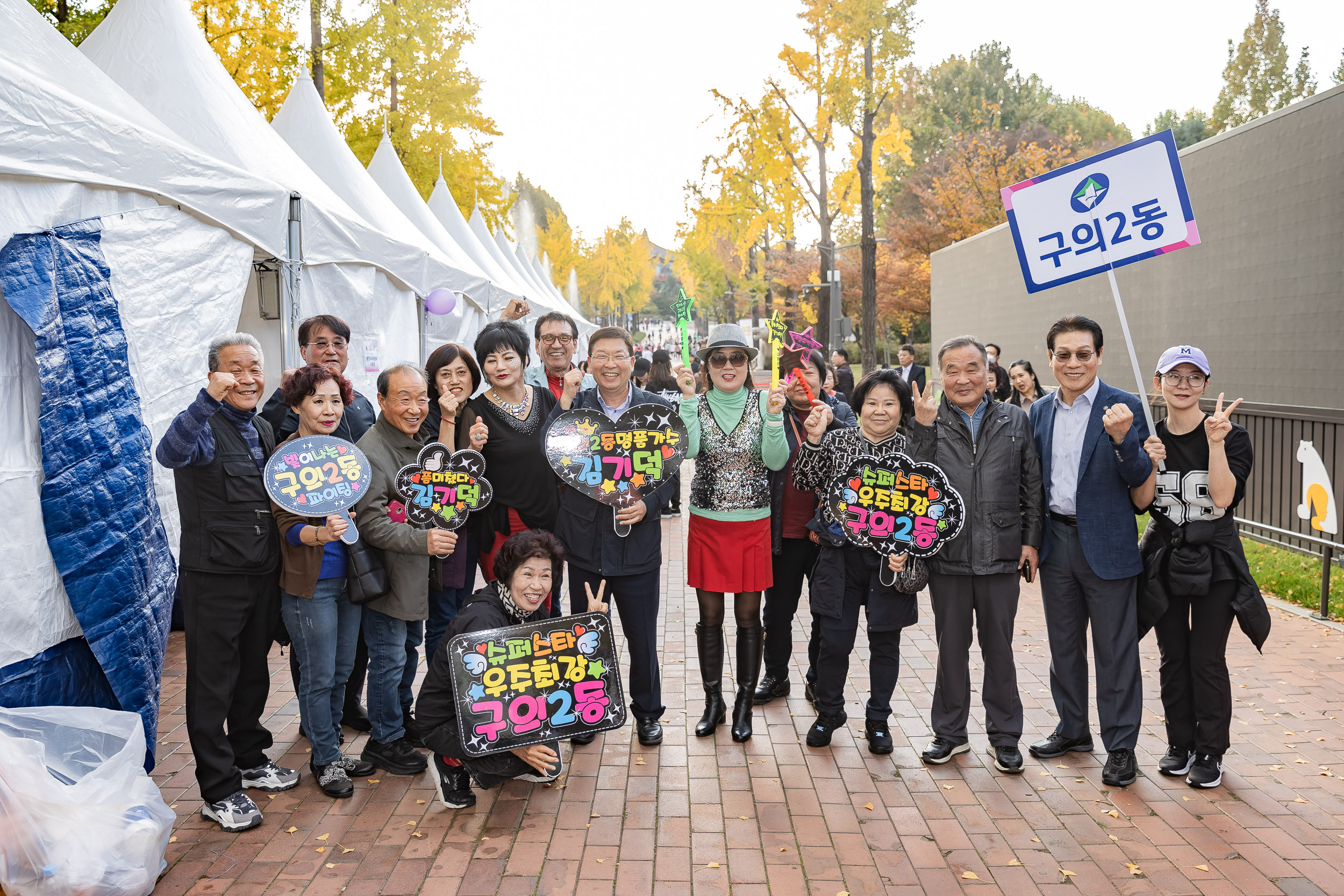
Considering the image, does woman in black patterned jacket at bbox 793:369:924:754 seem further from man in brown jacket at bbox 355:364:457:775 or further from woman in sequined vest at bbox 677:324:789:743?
man in brown jacket at bbox 355:364:457:775

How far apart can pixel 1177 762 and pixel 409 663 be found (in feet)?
12.0

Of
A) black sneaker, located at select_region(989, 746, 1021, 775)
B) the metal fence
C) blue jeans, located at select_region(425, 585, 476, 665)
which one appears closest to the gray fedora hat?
blue jeans, located at select_region(425, 585, 476, 665)

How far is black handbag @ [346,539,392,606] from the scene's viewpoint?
3.89 m

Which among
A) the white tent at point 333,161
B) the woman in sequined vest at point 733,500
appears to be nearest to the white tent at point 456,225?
the white tent at point 333,161

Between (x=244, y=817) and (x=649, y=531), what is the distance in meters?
2.10

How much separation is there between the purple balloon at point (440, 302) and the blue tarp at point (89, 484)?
5.97m

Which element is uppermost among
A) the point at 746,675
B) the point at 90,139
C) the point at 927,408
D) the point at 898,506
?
the point at 90,139

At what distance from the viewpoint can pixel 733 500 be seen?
4.49 m

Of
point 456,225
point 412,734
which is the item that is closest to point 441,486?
point 412,734

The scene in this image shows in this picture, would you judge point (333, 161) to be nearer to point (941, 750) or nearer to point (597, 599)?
point (597, 599)

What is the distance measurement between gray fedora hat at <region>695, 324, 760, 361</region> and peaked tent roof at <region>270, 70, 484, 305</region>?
18.1 ft

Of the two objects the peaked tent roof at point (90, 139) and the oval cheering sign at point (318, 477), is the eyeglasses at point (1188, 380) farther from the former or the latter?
the peaked tent roof at point (90, 139)

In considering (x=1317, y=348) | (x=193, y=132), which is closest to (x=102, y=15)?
(x=193, y=132)

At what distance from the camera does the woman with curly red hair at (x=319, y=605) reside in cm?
376
